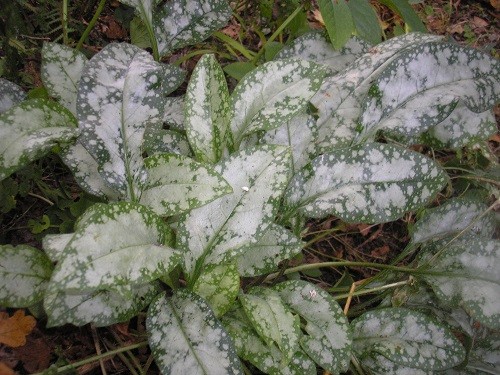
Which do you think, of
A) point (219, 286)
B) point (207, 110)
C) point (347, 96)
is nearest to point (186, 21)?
point (207, 110)

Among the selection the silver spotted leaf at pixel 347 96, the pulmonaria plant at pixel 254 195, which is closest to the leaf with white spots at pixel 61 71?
the pulmonaria plant at pixel 254 195

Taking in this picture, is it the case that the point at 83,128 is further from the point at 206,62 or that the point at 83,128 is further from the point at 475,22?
the point at 475,22

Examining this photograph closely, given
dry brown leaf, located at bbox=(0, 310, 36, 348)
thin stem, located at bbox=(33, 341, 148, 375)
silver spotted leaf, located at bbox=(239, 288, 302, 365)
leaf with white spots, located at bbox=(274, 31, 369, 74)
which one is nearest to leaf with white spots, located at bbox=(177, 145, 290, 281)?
silver spotted leaf, located at bbox=(239, 288, 302, 365)

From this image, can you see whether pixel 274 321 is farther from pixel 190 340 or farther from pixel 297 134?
pixel 297 134

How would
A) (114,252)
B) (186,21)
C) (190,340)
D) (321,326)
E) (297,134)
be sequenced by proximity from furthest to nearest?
(186,21) → (297,134) → (321,326) → (190,340) → (114,252)

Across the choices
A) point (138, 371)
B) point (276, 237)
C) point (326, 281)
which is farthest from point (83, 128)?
point (326, 281)

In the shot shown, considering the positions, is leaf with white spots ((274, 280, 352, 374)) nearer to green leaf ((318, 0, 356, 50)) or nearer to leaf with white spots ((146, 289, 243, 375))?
leaf with white spots ((146, 289, 243, 375))
